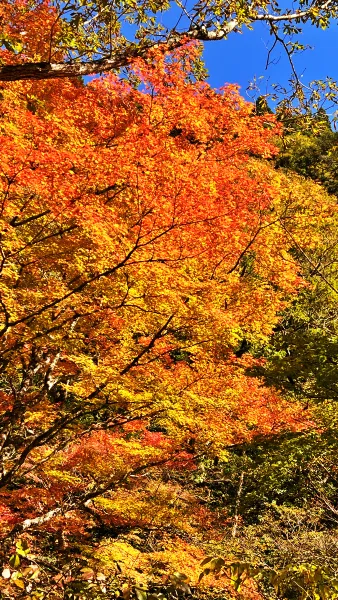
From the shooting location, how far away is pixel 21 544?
1.98 m

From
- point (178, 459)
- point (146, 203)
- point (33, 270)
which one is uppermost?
point (146, 203)

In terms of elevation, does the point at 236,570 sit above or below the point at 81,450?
above

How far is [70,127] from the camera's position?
834cm

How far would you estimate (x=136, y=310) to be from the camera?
7.59 m

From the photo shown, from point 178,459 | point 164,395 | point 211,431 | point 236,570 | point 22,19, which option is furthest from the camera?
point 178,459

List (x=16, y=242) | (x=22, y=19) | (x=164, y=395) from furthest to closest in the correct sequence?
(x=22, y=19), (x=164, y=395), (x=16, y=242)

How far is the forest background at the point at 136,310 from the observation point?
20.6 feet

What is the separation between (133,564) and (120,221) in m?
6.31

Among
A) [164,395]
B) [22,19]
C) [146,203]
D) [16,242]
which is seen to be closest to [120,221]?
[146,203]

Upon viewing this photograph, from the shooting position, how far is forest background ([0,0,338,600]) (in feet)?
20.6

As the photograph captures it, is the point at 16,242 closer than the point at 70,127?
Yes

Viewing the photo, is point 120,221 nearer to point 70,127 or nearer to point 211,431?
point 70,127

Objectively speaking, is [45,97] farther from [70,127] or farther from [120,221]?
[120,221]

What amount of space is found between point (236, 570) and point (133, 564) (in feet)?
24.5
